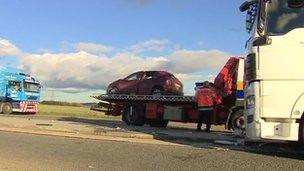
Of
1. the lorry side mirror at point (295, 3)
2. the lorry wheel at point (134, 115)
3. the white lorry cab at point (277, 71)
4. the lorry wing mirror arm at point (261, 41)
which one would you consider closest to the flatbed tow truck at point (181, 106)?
the lorry wheel at point (134, 115)

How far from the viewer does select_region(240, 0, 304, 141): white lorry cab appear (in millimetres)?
11031

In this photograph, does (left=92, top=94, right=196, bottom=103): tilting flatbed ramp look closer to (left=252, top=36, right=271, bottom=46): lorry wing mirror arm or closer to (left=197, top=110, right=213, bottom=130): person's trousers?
(left=197, top=110, right=213, bottom=130): person's trousers

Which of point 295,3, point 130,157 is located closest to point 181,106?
point 130,157

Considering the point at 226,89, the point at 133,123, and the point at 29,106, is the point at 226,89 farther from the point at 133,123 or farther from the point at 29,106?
the point at 29,106

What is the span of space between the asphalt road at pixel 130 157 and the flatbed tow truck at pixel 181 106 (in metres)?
4.22

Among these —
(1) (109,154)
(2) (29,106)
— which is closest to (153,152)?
(1) (109,154)

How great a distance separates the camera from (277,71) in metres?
11.2

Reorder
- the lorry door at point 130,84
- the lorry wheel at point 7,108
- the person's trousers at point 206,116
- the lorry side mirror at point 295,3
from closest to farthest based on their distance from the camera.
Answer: the lorry side mirror at point 295,3
the person's trousers at point 206,116
the lorry door at point 130,84
the lorry wheel at point 7,108

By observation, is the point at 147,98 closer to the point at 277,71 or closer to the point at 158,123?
the point at 158,123

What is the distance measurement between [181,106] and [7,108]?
67.3 feet

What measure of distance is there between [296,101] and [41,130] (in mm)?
10493

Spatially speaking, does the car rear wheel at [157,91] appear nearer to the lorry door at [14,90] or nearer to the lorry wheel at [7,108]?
the lorry door at [14,90]

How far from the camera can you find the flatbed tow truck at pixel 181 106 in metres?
19.1

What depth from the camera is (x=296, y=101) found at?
11070 mm
